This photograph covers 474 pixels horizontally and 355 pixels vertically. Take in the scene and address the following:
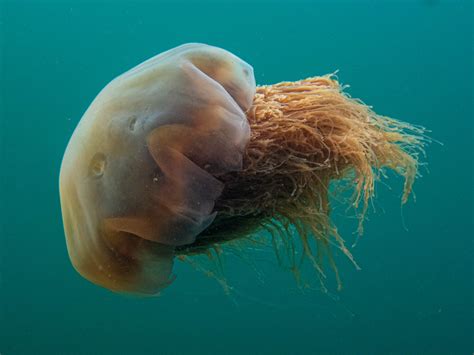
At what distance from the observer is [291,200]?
297 centimetres

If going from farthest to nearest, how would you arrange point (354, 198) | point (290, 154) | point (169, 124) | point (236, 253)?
point (236, 253)
point (354, 198)
point (290, 154)
point (169, 124)

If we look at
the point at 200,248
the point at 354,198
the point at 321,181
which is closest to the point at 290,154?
the point at 321,181

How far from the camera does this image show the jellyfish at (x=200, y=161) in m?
2.59

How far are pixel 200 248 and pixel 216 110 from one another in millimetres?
972

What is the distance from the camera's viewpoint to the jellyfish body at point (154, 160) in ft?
8.46

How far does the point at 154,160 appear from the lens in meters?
2.57

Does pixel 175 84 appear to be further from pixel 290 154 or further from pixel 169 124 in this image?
pixel 290 154

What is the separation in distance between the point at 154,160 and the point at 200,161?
0.74 feet

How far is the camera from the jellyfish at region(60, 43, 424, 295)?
2590mm

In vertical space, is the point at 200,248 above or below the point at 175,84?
below

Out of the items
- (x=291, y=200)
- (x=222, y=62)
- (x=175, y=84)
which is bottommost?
(x=291, y=200)

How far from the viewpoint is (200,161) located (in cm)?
260

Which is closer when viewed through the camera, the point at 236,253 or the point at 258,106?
the point at 258,106

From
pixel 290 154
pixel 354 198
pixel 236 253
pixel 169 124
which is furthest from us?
pixel 236 253
